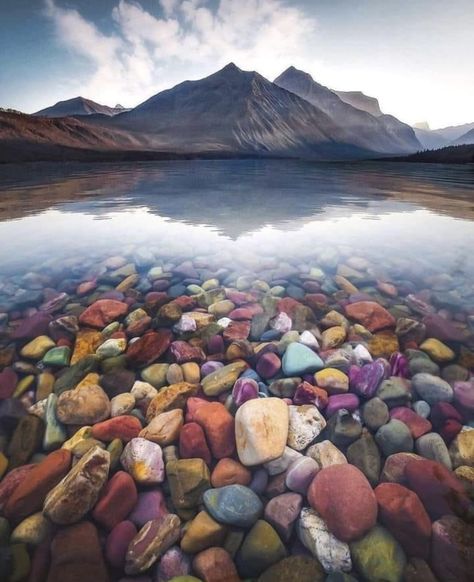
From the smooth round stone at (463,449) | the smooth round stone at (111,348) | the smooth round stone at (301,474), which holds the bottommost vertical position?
the smooth round stone at (301,474)

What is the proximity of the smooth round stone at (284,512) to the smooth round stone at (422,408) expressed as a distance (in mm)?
1121

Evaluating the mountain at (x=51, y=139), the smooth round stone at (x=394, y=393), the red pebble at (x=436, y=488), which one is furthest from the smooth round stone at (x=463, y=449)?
the mountain at (x=51, y=139)

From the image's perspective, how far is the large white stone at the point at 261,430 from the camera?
6.98ft

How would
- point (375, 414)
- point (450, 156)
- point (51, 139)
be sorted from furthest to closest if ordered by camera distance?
point (51, 139) < point (450, 156) < point (375, 414)

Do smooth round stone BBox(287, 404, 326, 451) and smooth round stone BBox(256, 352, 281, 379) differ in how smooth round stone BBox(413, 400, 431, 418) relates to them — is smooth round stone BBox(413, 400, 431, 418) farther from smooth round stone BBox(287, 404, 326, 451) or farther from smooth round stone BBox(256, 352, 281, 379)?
smooth round stone BBox(256, 352, 281, 379)

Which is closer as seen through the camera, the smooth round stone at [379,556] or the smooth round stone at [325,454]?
the smooth round stone at [379,556]

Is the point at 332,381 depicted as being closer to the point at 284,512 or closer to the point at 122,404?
the point at 284,512

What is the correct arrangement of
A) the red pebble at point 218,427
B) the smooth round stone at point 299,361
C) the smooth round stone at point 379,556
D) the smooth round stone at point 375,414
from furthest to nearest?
the smooth round stone at point 299,361 < the smooth round stone at point 375,414 < the red pebble at point 218,427 < the smooth round stone at point 379,556

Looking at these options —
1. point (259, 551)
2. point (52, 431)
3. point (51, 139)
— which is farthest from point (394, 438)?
point (51, 139)

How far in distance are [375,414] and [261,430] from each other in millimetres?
857

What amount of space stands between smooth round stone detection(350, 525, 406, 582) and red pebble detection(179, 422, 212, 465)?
38.3 inches

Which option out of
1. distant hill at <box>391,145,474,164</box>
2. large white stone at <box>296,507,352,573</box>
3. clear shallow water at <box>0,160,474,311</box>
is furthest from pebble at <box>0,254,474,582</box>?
distant hill at <box>391,145,474,164</box>

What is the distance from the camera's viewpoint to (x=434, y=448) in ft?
7.07

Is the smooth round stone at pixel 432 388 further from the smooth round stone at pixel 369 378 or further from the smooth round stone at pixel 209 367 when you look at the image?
the smooth round stone at pixel 209 367
